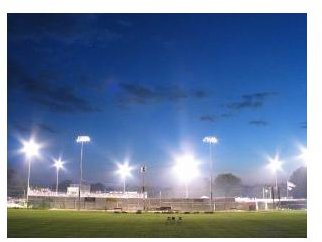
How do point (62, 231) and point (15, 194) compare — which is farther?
point (15, 194)

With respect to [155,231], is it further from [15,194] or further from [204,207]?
[15,194]
